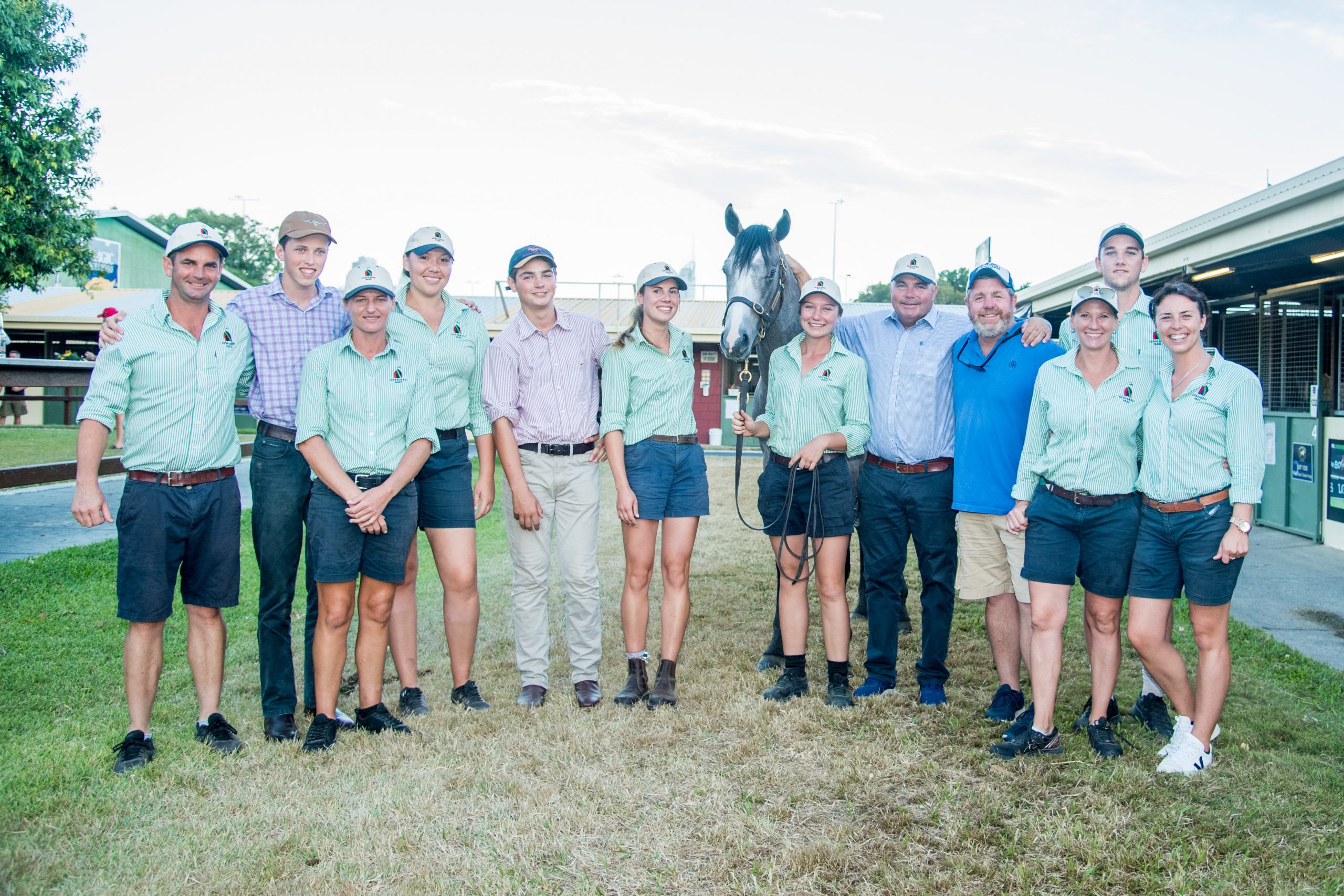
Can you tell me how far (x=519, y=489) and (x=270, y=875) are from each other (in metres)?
1.86

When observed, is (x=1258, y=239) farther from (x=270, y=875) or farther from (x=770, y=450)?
(x=270, y=875)

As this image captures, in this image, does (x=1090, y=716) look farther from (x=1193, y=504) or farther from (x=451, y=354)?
(x=451, y=354)

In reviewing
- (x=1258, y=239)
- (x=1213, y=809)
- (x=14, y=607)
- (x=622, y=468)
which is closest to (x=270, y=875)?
(x=622, y=468)

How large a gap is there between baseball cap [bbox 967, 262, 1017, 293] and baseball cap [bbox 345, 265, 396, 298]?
242 cm

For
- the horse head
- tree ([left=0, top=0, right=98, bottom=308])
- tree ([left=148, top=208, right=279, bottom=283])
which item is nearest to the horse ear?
the horse head

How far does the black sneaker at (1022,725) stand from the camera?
362 cm

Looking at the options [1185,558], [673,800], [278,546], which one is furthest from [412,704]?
[1185,558]

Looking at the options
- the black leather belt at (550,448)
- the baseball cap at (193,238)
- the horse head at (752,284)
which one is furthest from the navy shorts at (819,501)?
the baseball cap at (193,238)

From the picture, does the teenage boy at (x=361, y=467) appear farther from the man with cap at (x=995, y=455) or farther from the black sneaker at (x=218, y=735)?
the man with cap at (x=995, y=455)

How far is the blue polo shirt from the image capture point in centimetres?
392

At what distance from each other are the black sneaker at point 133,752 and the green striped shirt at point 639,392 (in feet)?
7.16

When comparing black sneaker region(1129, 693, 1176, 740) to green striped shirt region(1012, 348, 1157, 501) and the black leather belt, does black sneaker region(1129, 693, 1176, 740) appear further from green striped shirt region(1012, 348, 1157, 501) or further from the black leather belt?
the black leather belt

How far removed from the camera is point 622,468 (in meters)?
4.18

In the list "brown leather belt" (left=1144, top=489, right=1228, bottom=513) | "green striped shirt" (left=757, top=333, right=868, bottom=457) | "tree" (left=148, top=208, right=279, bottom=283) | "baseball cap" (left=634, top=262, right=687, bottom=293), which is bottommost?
"brown leather belt" (left=1144, top=489, right=1228, bottom=513)
